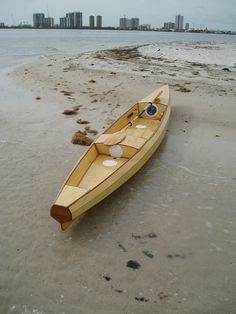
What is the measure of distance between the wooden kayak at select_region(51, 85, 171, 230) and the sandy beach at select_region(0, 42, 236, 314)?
0.39 metres

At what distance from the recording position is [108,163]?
5949mm

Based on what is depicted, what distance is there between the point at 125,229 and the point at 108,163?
1.58 m

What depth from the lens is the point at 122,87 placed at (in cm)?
1346

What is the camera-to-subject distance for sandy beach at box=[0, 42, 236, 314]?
11.8 feet

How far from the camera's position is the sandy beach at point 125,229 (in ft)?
11.8

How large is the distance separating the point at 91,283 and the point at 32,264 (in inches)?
32.5

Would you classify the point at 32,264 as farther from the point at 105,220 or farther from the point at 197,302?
the point at 197,302

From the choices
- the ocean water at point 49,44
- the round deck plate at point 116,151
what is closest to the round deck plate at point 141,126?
the round deck plate at point 116,151

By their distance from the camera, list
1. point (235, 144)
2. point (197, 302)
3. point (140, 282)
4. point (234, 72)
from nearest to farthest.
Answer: point (197, 302)
point (140, 282)
point (235, 144)
point (234, 72)

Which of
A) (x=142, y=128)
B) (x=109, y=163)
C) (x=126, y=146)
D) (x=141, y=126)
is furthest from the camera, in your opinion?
(x=141, y=126)

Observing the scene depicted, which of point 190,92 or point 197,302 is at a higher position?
point 190,92

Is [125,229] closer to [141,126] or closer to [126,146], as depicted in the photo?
[126,146]

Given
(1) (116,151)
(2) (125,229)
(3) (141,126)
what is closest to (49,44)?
(3) (141,126)

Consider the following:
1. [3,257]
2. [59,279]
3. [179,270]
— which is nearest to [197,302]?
[179,270]
